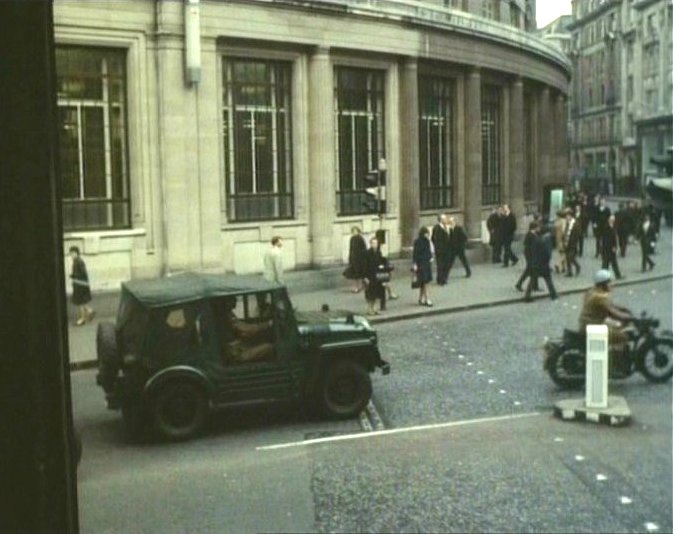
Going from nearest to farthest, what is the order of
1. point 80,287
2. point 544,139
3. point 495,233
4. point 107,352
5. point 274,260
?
1. point 80,287
2. point 274,260
3. point 107,352
4. point 495,233
5. point 544,139

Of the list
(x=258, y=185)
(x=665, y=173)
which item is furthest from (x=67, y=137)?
(x=665, y=173)

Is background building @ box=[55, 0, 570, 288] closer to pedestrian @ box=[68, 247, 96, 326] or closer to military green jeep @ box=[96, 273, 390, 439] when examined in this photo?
pedestrian @ box=[68, 247, 96, 326]

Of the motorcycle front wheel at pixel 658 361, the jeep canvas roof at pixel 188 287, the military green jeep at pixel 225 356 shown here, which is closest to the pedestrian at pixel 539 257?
the motorcycle front wheel at pixel 658 361

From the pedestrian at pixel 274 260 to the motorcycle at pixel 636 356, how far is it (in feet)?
3.27

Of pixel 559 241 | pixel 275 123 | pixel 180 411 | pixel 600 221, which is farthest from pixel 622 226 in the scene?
pixel 180 411

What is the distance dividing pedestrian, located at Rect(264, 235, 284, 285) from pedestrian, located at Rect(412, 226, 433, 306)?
Result: 322 mm

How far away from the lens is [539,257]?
2.28 m

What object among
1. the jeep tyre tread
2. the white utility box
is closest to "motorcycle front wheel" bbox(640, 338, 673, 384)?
the white utility box

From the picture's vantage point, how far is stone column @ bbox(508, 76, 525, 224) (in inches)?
86.1

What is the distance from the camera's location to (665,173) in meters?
1.96

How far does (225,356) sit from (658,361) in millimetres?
1128

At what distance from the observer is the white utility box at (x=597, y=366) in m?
2.44

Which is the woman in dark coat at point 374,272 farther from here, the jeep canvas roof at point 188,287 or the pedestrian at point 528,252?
the pedestrian at point 528,252

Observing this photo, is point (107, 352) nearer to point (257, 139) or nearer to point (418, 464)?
point (257, 139)
